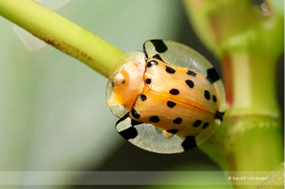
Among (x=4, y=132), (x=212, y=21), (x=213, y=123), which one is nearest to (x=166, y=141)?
(x=213, y=123)

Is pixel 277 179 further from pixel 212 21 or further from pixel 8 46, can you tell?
pixel 8 46

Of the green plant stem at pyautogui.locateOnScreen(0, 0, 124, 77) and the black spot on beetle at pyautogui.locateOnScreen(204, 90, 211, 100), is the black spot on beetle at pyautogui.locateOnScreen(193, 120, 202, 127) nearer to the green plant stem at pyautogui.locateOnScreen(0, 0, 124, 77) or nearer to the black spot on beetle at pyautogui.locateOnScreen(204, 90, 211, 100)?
the black spot on beetle at pyautogui.locateOnScreen(204, 90, 211, 100)

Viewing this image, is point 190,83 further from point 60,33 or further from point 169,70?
point 60,33

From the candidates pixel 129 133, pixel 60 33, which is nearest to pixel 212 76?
pixel 129 133

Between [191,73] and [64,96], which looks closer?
[191,73]

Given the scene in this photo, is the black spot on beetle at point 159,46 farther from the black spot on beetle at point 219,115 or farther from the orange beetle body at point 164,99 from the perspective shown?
the black spot on beetle at point 219,115

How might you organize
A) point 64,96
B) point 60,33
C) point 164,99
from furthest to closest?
1. point 64,96
2. point 164,99
3. point 60,33

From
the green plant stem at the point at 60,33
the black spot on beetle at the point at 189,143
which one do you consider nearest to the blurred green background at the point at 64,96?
the black spot on beetle at the point at 189,143
